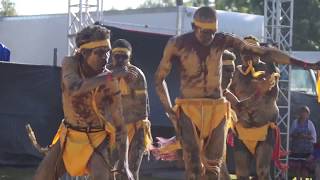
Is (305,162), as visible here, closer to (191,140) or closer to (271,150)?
(271,150)

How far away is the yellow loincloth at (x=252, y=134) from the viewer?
9.70 metres

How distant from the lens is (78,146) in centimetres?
666

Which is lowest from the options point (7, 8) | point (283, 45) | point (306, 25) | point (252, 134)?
point (252, 134)

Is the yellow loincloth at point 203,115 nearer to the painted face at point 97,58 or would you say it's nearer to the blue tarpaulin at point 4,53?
the painted face at point 97,58

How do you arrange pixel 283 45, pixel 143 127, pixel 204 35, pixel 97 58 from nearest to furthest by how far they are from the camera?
pixel 97 58 → pixel 204 35 → pixel 143 127 → pixel 283 45

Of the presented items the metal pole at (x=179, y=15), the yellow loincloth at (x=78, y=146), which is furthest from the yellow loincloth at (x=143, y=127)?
the metal pole at (x=179, y=15)

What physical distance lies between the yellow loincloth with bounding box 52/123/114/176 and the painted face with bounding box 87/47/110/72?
593 millimetres

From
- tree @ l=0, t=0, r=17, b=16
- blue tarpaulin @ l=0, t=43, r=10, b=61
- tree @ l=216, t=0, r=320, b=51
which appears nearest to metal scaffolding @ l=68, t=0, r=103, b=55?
blue tarpaulin @ l=0, t=43, r=10, b=61

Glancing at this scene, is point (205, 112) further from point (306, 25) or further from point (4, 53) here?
point (306, 25)

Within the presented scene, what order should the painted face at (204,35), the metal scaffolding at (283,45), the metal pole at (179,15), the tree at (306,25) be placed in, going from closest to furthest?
the painted face at (204,35), the metal scaffolding at (283,45), the metal pole at (179,15), the tree at (306,25)

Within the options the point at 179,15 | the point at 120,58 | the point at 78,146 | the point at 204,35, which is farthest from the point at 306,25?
the point at 78,146

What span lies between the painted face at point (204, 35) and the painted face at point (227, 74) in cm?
157

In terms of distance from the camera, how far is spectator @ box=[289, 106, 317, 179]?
44.9 feet

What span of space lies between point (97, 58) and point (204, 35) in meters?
1.41
